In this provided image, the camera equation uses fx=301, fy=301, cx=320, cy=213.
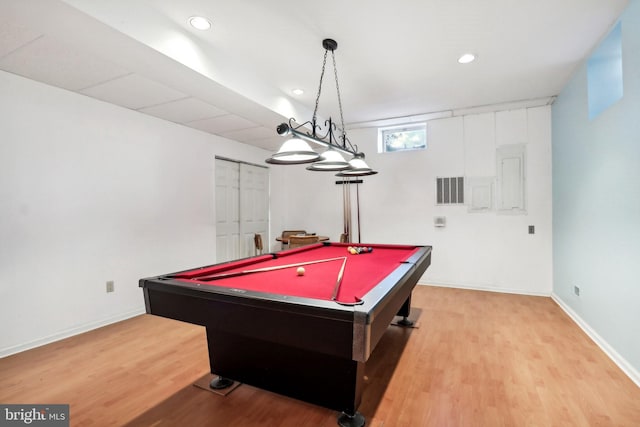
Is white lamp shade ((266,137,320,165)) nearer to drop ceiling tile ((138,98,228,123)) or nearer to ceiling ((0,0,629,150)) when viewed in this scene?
ceiling ((0,0,629,150))

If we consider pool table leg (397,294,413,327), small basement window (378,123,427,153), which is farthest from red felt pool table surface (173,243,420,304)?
small basement window (378,123,427,153)

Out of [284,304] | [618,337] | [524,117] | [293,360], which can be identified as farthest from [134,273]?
[524,117]

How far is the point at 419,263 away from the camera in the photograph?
2.56 meters

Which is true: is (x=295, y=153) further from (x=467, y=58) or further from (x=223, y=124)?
(x=223, y=124)

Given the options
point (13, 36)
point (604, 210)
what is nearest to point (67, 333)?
point (13, 36)

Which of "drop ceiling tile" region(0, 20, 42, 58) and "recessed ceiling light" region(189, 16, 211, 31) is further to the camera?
"recessed ceiling light" region(189, 16, 211, 31)

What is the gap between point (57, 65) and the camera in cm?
250

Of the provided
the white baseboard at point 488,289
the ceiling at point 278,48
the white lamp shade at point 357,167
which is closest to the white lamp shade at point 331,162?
the white lamp shade at point 357,167

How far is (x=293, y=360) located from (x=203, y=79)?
8.11ft

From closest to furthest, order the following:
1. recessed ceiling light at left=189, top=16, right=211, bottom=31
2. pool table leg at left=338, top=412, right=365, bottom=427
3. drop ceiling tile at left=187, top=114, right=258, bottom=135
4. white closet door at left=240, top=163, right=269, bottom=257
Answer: pool table leg at left=338, top=412, right=365, bottom=427 → recessed ceiling light at left=189, top=16, right=211, bottom=31 → drop ceiling tile at left=187, top=114, right=258, bottom=135 → white closet door at left=240, top=163, right=269, bottom=257

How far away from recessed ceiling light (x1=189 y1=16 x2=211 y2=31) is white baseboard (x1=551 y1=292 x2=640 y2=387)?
415 centimetres

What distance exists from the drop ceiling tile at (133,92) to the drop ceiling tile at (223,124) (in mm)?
723

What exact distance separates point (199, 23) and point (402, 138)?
3818 mm

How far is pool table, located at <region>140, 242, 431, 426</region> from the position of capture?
1.33 meters
